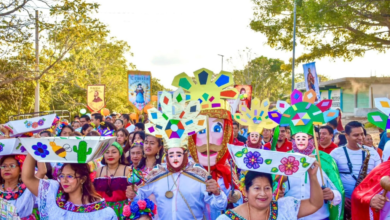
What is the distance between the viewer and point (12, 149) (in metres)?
3.75

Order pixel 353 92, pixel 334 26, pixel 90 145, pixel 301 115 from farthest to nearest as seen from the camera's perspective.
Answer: pixel 353 92
pixel 334 26
pixel 301 115
pixel 90 145

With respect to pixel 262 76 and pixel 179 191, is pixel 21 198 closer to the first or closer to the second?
pixel 179 191

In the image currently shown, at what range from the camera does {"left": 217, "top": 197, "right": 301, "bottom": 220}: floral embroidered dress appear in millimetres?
2957

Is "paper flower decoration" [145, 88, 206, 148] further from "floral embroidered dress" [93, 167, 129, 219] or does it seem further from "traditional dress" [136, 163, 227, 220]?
"floral embroidered dress" [93, 167, 129, 219]

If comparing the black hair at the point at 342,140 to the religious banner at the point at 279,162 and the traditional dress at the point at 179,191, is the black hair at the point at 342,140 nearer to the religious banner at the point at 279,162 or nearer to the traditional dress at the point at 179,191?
the traditional dress at the point at 179,191

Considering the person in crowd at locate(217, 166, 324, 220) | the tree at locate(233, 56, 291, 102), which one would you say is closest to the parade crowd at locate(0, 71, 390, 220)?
the person in crowd at locate(217, 166, 324, 220)

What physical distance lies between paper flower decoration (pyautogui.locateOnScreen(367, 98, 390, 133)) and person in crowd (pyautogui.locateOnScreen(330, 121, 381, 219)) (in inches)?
29.7

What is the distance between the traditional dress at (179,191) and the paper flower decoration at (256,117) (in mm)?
1729

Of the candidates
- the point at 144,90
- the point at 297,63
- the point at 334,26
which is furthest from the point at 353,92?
the point at 144,90

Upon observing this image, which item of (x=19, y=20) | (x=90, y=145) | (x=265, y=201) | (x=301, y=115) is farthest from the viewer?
(x=19, y=20)

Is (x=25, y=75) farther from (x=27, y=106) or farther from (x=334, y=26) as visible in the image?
(x=334, y=26)

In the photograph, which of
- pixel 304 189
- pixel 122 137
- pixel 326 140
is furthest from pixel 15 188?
pixel 326 140

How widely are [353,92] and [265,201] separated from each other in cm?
2660

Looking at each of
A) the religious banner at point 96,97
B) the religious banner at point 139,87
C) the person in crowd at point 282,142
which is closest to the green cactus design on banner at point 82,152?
the person in crowd at point 282,142
